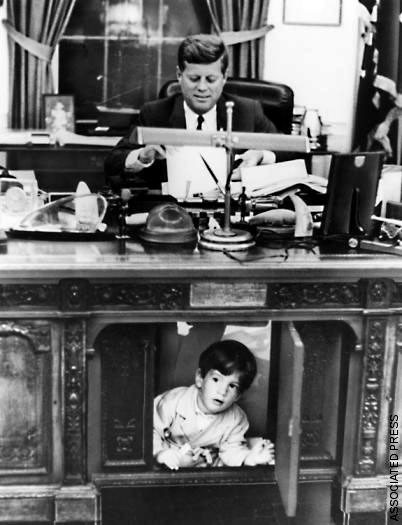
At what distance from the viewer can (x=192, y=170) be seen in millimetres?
2918

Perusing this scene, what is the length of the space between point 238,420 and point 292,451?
397 millimetres

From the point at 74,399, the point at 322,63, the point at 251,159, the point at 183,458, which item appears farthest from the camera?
the point at 322,63

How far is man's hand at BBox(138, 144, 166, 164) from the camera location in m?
2.71

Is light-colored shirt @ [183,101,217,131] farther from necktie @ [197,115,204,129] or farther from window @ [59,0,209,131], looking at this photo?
window @ [59,0,209,131]

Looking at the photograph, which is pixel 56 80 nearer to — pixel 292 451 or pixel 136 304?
pixel 136 304

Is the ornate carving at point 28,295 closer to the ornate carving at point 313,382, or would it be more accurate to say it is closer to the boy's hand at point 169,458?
the boy's hand at point 169,458

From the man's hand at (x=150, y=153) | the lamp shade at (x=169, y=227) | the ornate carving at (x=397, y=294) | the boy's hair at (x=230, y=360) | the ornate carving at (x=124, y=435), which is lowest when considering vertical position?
the ornate carving at (x=124, y=435)

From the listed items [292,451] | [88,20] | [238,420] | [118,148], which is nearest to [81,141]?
[88,20]

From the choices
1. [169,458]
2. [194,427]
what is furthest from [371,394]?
[169,458]

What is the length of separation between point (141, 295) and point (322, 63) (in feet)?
13.2

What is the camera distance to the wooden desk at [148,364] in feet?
7.62

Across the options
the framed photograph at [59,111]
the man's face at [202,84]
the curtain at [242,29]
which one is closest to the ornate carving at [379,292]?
the man's face at [202,84]

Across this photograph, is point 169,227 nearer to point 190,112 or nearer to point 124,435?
point 124,435

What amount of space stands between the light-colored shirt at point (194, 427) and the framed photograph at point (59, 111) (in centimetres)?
308
